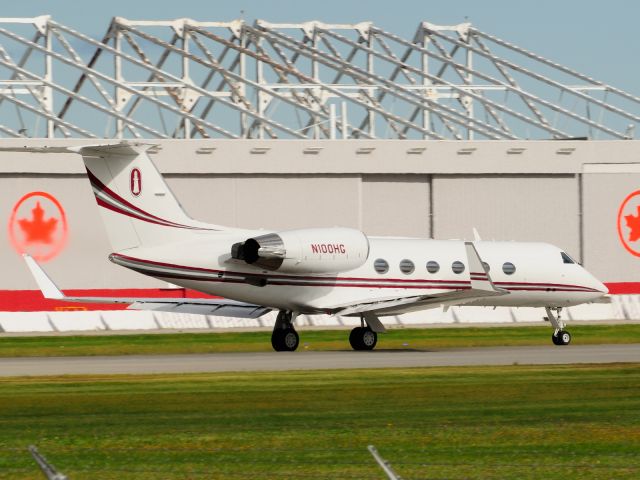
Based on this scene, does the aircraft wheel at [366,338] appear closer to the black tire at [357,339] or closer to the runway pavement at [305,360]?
the black tire at [357,339]

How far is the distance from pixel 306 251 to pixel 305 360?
4.14 m

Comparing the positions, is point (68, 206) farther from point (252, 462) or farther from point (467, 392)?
point (252, 462)

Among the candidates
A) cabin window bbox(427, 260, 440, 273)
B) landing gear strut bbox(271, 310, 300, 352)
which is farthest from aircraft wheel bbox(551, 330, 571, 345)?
landing gear strut bbox(271, 310, 300, 352)

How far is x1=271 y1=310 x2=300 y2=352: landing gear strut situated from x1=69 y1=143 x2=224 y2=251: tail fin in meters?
4.53

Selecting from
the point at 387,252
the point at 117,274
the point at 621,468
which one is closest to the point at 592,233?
the point at 117,274

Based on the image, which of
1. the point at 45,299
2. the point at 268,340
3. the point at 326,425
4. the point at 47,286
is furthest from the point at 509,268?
the point at 45,299

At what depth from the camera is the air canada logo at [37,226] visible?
216 feet

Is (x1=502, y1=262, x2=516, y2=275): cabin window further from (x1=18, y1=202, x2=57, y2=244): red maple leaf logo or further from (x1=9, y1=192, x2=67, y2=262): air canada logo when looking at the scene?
(x1=18, y1=202, x2=57, y2=244): red maple leaf logo

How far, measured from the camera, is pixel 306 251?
3662 centimetres

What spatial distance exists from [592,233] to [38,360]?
4526cm

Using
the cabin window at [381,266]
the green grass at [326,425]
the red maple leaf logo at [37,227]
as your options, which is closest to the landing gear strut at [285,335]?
the cabin window at [381,266]

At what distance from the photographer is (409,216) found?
71250 millimetres

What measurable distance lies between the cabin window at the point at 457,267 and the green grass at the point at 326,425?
38.3 ft

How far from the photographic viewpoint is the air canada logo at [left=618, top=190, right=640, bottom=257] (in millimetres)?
74438
